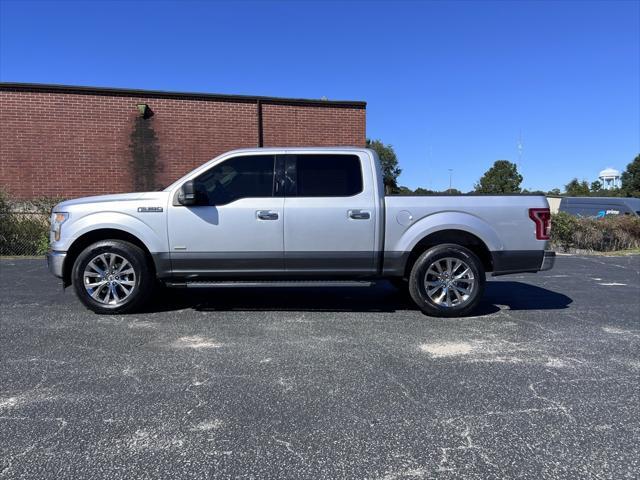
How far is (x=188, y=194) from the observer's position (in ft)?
17.7

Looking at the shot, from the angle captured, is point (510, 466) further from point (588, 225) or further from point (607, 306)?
point (588, 225)

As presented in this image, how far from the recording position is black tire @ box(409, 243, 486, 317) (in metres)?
5.59

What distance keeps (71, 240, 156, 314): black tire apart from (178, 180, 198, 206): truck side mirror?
826mm

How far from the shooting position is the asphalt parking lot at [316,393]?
2.57m

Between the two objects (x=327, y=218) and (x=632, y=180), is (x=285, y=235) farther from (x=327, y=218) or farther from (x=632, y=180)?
(x=632, y=180)

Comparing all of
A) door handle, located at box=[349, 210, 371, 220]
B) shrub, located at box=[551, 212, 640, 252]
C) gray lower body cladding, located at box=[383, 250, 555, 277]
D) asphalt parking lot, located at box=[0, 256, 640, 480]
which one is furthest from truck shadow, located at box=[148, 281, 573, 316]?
shrub, located at box=[551, 212, 640, 252]

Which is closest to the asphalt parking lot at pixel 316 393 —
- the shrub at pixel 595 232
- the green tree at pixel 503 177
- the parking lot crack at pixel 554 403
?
the parking lot crack at pixel 554 403

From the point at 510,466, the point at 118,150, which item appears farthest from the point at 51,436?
the point at 118,150

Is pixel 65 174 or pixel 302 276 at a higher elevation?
pixel 65 174

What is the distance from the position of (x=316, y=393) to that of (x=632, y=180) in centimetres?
6255

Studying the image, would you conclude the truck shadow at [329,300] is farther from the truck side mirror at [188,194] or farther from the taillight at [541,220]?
the truck side mirror at [188,194]

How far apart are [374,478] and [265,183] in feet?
12.9

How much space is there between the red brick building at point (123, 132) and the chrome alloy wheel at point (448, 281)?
342 inches

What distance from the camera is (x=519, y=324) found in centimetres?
542
